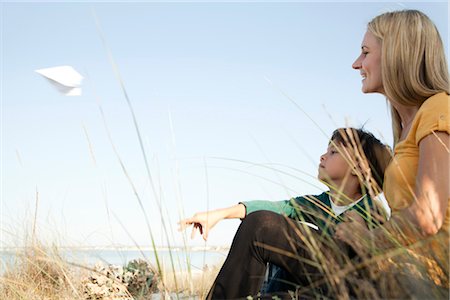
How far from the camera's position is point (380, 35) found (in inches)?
78.5

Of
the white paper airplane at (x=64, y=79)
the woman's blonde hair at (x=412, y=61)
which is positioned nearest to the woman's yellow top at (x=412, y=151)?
the woman's blonde hair at (x=412, y=61)

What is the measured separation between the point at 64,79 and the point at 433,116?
4.39ft

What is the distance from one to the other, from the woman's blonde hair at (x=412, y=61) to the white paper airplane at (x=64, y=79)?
3.70 ft

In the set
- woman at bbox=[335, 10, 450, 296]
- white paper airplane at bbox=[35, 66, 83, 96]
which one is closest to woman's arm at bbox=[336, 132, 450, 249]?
woman at bbox=[335, 10, 450, 296]

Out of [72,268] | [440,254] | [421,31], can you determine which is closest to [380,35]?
[421,31]

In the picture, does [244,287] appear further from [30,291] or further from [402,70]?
[30,291]

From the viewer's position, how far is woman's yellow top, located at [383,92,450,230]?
5.54 ft

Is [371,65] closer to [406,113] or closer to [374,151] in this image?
[406,113]

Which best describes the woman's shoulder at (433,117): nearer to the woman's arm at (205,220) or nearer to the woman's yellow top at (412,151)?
the woman's yellow top at (412,151)

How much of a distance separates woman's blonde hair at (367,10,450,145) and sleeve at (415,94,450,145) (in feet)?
0.31

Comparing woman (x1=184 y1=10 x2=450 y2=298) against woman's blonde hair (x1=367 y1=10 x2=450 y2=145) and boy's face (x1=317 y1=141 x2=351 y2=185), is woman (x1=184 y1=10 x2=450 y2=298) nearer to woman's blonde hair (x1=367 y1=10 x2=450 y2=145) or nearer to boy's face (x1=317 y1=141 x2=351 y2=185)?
woman's blonde hair (x1=367 y1=10 x2=450 y2=145)

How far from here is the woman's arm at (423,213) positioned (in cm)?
153

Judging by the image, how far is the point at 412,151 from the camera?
180 centimetres

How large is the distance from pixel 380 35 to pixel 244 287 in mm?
987
